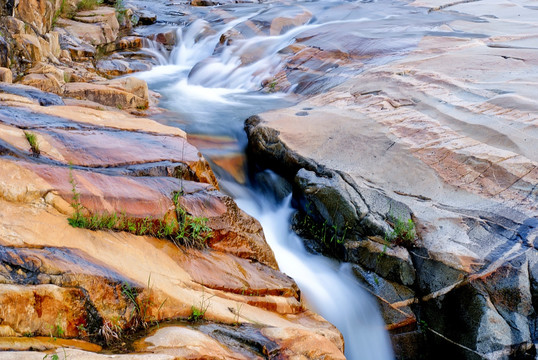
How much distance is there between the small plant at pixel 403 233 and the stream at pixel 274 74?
1.95ft

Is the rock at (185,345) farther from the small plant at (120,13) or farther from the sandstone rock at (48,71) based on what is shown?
the small plant at (120,13)

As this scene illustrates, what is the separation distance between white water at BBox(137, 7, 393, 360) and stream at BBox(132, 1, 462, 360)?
0.03ft

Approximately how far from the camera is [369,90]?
6.84 meters

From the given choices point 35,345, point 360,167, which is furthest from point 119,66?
point 35,345

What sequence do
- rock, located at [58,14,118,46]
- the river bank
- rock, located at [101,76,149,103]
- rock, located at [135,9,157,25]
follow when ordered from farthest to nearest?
rock, located at [135,9,157,25] < rock, located at [58,14,118,46] < rock, located at [101,76,149,103] < the river bank

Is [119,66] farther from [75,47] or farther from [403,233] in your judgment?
[403,233]

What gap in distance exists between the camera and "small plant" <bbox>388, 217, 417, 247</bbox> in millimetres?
4176

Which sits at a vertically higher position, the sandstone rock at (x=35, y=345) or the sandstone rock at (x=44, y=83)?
the sandstone rock at (x=44, y=83)

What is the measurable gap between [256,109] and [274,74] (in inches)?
72.5

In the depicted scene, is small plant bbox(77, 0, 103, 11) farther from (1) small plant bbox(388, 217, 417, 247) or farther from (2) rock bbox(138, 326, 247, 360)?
(2) rock bbox(138, 326, 247, 360)

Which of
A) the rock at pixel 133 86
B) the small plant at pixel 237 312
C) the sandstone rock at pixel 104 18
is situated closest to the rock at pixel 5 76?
the rock at pixel 133 86

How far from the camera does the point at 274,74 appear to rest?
9.45 meters

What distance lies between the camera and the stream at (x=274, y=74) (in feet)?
14.0

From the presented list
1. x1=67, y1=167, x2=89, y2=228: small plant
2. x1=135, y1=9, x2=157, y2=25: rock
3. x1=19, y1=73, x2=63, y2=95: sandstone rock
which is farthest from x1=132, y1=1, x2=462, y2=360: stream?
x1=67, y1=167, x2=89, y2=228: small plant
